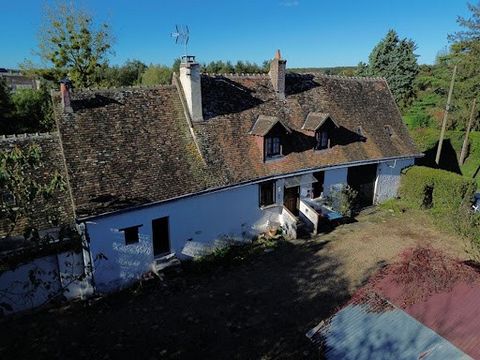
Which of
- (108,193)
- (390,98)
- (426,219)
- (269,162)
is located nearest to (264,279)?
Result: (269,162)

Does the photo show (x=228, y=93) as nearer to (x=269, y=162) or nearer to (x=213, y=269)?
(x=269, y=162)

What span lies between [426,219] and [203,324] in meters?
16.3

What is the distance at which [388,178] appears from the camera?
985 inches

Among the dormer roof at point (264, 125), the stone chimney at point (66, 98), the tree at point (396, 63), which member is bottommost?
the dormer roof at point (264, 125)

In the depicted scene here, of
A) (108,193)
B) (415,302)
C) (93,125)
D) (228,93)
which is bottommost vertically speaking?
(415,302)

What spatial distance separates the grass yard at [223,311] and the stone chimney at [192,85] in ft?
26.5

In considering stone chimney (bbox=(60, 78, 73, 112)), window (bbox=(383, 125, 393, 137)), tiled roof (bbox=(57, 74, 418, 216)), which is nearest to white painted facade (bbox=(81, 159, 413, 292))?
tiled roof (bbox=(57, 74, 418, 216))

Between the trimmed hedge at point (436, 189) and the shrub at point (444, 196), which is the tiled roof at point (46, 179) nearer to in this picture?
the shrub at point (444, 196)

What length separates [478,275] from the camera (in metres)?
10.3

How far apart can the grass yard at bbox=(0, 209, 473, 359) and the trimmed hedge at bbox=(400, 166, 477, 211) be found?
3.75m

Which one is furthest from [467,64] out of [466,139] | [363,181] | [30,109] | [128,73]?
[128,73]

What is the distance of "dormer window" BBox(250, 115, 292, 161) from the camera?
19.6 m

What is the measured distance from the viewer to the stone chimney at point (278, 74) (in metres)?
22.3

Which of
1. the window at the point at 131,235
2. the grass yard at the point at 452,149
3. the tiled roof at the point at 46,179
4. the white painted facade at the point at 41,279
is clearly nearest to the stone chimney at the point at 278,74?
the window at the point at 131,235
